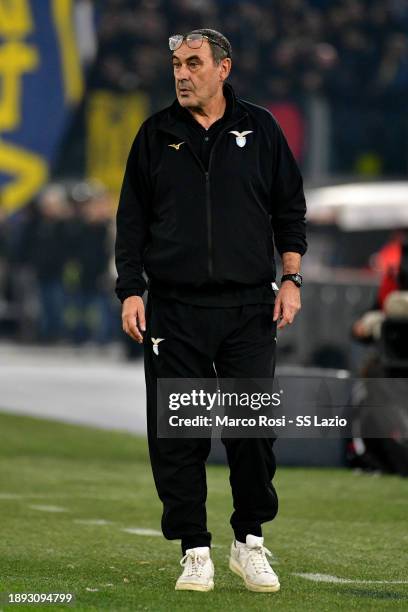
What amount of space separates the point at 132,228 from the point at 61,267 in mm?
21733

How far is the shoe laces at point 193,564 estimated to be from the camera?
256 inches

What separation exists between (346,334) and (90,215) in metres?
11.7

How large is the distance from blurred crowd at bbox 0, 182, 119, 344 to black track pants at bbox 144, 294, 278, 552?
67.6ft

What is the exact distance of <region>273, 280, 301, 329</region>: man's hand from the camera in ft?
21.6

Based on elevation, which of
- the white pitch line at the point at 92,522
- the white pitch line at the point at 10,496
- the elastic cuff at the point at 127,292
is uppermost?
the elastic cuff at the point at 127,292

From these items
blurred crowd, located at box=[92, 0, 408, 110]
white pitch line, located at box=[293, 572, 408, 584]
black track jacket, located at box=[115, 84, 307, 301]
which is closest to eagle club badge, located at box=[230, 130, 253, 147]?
black track jacket, located at box=[115, 84, 307, 301]

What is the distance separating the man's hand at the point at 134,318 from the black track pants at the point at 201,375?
43 mm

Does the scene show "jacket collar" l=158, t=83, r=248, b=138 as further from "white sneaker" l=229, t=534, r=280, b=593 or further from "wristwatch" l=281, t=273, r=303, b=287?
"white sneaker" l=229, t=534, r=280, b=593

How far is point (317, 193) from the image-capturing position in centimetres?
2767

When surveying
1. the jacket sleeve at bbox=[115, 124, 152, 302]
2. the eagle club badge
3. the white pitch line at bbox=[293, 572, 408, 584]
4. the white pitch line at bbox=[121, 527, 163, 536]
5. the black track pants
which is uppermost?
the eagle club badge

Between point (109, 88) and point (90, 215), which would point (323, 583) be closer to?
point (90, 215)

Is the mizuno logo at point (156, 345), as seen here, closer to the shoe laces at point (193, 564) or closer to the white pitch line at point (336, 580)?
the shoe laces at point (193, 564)

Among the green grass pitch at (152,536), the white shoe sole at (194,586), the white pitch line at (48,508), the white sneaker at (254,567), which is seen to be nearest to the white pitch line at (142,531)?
the green grass pitch at (152,536)

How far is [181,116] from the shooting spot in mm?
6582
